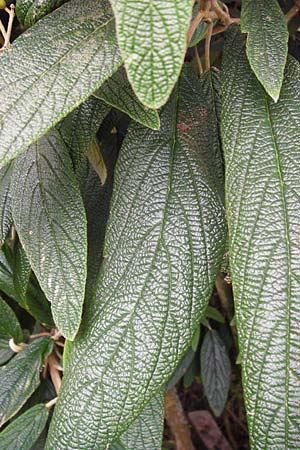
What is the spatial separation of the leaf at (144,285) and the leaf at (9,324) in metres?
0.34

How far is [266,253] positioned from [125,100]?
0.20 m

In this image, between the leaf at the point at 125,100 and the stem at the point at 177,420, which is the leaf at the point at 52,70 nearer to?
the leaf at the point at 125,100

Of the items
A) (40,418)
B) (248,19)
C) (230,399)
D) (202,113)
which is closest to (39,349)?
(40,418)

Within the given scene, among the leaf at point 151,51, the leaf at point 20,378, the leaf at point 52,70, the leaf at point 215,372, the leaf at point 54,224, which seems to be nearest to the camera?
the leaf at point 151,51

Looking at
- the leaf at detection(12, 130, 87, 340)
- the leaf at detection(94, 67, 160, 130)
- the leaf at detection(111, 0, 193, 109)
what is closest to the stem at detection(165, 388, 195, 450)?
the leaf at detection(12, 130, 87, 340)

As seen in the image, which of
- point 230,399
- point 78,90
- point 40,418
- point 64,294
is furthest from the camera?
point 230,399

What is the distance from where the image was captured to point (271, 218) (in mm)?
509

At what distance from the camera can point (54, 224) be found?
620 millimetres

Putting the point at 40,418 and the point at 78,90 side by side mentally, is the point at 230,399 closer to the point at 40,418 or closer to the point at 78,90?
the point at 40,418

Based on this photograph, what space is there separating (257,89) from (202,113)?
83 millimetres

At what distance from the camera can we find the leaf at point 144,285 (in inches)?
21.2

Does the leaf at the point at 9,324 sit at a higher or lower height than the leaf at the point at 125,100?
lower

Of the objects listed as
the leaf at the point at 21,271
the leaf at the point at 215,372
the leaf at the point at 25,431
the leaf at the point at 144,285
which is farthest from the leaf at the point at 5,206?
the leaf at the point at 215,372

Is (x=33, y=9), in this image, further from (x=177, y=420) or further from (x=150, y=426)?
(x=177, y=420)
